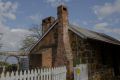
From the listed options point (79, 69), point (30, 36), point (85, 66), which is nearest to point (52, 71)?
point (79, 69)

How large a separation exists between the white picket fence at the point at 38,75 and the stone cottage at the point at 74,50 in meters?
2.78

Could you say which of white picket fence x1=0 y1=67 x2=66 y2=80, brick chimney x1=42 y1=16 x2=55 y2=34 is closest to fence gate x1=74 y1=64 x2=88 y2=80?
white picket fence x1=0 y1=67 x2=66 y2=80

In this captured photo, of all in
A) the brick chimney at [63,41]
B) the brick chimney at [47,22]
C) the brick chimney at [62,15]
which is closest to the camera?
the brick chimney at [63,41]

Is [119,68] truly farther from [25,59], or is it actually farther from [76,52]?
[25,59]

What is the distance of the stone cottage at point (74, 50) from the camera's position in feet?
47.5

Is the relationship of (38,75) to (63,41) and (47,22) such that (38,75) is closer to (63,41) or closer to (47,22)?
(63,41)

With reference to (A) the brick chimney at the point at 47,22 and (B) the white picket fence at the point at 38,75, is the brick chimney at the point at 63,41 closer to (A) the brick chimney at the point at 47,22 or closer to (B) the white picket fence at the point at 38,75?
(B) the white picket fence at the point at 38,75

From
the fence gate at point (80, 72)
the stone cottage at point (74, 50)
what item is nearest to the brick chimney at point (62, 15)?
the stone cottage at point (74, 50)

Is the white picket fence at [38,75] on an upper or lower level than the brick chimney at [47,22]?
lower

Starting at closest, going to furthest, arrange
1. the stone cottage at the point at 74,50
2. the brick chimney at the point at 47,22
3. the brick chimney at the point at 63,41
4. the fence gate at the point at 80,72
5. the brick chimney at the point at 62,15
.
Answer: the fence gate at the point at 80,72
the brick chimney at the point at 63,41
the stone cottage at the point at 74,50
the brick chimney at the point at 62,15
the brick chimney at the point at 47,22

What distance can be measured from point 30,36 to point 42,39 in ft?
73.9

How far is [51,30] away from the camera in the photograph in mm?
17250

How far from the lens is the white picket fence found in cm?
710

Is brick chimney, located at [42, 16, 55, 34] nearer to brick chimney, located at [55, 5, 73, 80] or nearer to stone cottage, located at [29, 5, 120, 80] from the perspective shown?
stone cottage, located at [29, 5, 120, 80]
